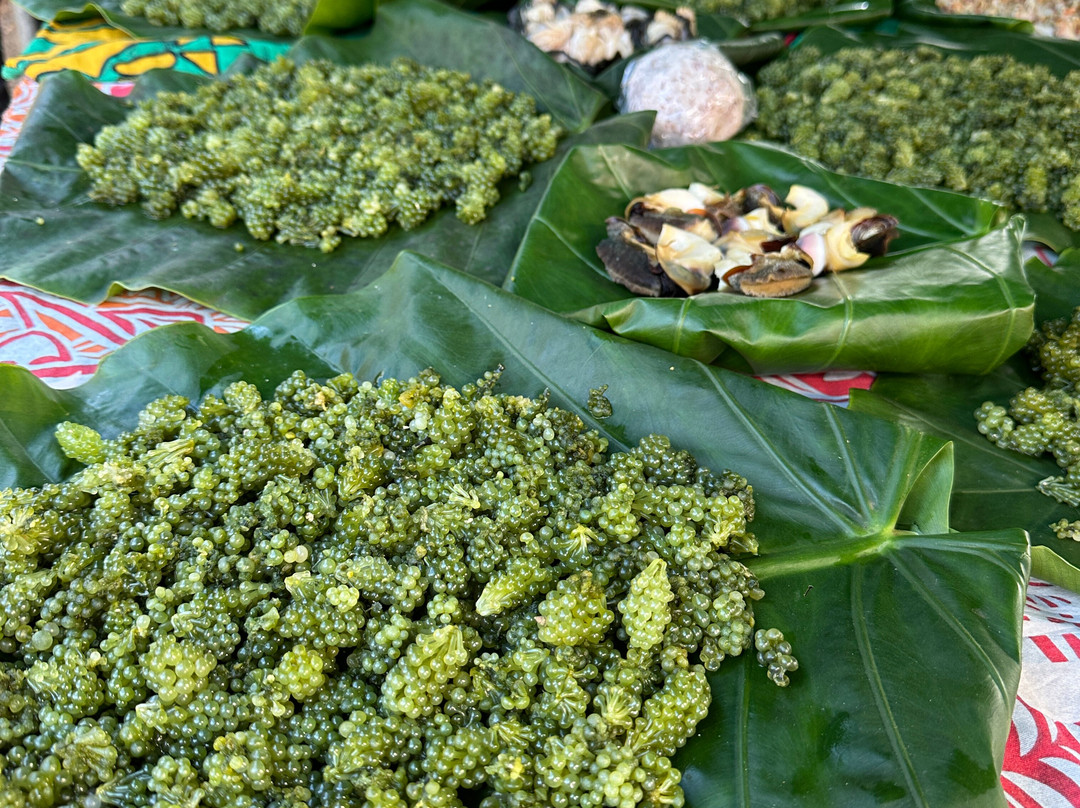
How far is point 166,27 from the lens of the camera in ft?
10.7

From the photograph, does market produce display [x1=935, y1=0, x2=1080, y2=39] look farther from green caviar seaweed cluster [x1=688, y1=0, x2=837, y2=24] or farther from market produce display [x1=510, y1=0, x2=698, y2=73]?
market produce display [x1=510, y1=0, x2=698, y2=73]

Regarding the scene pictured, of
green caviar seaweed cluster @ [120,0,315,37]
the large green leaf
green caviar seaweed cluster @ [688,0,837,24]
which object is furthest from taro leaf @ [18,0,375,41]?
green caviar seaweed cluster @ [688,0,837,24]

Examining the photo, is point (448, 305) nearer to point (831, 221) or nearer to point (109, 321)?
point (109, 321)

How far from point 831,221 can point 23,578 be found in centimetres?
210

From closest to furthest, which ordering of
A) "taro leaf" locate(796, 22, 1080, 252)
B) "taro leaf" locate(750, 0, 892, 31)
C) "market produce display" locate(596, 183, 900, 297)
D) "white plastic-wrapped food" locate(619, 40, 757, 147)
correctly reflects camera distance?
"market produce display" locate(596, 183, 900, 297)
"white plastic-wrapped food" locate(619, 40, 757, 147)
"taro leaf" locate(796, 22, 1080, 252)
"taro leaf" locate(750, 0, 892, 31)

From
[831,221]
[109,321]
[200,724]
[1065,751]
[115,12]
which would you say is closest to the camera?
[200,724]

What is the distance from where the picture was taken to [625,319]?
6.20 ft

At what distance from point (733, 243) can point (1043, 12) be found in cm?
252

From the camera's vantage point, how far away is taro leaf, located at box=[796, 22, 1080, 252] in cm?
297

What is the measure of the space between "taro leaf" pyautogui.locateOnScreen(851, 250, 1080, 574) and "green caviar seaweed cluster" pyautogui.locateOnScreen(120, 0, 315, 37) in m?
2.76

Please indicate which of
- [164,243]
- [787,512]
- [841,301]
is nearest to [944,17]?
[841,301]

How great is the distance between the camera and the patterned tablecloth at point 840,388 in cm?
127

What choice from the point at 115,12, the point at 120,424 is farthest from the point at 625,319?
the point at 115,12

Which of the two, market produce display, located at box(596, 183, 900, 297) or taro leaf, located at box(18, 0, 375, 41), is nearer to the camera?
market produce display, located at box(596, 183, 900, 297)
